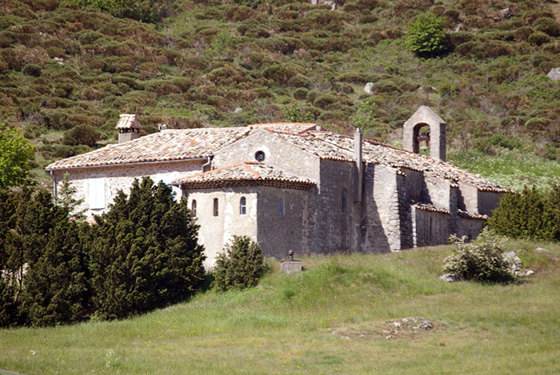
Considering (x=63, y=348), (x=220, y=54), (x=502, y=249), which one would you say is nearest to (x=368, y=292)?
(x=502, y=249)

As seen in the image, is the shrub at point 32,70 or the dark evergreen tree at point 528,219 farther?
the shrub at point 32,70

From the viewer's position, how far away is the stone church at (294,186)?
1548 inches

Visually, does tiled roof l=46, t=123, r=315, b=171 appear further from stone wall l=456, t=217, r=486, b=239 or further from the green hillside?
the green hillside

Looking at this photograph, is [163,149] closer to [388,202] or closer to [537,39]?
[388,202]

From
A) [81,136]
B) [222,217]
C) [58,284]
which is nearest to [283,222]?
[222,217]

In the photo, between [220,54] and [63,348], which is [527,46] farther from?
[63,348]

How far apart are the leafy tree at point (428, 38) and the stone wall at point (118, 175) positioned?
249ft

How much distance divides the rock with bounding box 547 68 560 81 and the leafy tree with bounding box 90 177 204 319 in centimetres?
7580

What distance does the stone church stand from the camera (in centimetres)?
3931

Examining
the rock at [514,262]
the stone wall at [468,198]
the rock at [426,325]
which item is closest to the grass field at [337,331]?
the rock at [426,325]

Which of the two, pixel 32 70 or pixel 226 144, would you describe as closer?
pixel 226 144

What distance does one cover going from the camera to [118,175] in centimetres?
4622

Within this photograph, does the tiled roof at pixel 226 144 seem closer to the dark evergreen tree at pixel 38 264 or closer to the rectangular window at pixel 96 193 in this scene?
the rectangular window at pixel 96 193

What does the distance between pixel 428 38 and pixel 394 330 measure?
90525 millimetres
